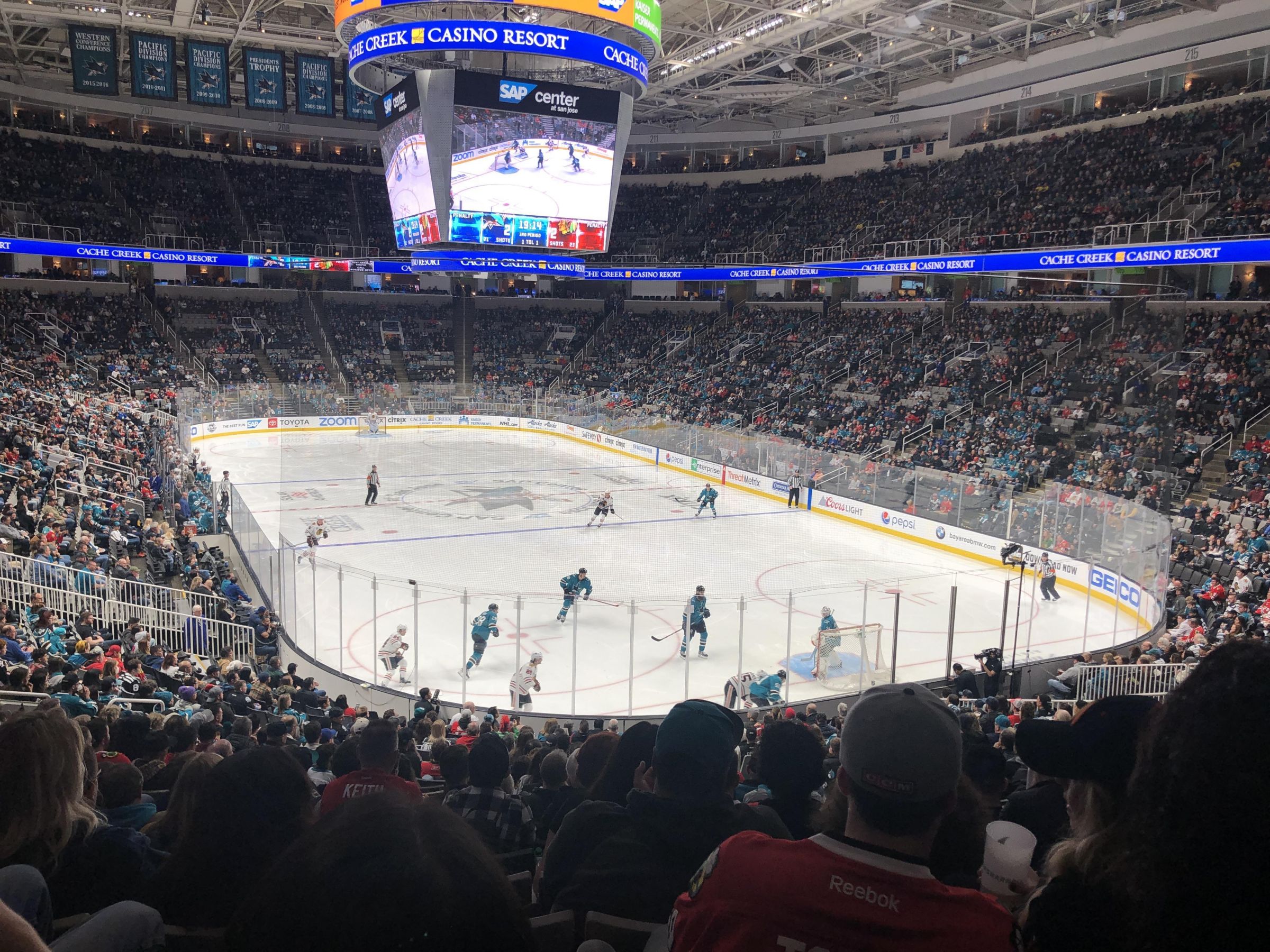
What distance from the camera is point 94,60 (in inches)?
1076

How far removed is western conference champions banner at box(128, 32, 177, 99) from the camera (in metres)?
27.7

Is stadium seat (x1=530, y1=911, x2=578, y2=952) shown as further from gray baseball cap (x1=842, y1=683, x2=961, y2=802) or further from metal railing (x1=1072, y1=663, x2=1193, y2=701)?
metal railing (x1=1072, y1=663, x2=1193, y2=701)

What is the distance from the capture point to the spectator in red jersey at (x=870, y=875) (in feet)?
5.65

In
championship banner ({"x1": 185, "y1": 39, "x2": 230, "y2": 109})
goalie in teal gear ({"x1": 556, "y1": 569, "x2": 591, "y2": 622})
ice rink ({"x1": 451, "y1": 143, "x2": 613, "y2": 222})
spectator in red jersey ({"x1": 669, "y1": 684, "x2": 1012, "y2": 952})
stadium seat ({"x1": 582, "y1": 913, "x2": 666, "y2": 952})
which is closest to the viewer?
spectator in red jersey ({"x1": 669, "y1": 684, "x2": 1012, "y2": 952})

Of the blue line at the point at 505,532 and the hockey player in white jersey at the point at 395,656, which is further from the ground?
the hockey player in white jersey at the point at 395,656

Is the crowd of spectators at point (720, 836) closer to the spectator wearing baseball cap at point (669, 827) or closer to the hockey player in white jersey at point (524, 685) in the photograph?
the spectator wearing baseball cap at point (669, 827)

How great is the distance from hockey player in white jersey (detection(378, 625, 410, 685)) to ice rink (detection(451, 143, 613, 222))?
57.7ft

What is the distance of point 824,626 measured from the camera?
Result: 44.9 ft

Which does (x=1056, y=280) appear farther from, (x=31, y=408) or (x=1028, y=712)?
(x=31, y=408)

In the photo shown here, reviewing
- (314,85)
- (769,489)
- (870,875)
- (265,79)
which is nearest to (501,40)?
(314,85)

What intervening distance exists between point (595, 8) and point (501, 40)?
253 cm

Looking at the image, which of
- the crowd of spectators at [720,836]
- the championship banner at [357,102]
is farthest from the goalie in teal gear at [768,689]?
the championship banner at [357,102]

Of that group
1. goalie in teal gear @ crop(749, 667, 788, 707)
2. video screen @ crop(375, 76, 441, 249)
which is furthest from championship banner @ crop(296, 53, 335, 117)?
goalie in teal gear @ crop(749, 667, 788, 707)

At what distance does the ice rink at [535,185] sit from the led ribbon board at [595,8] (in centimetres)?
428
